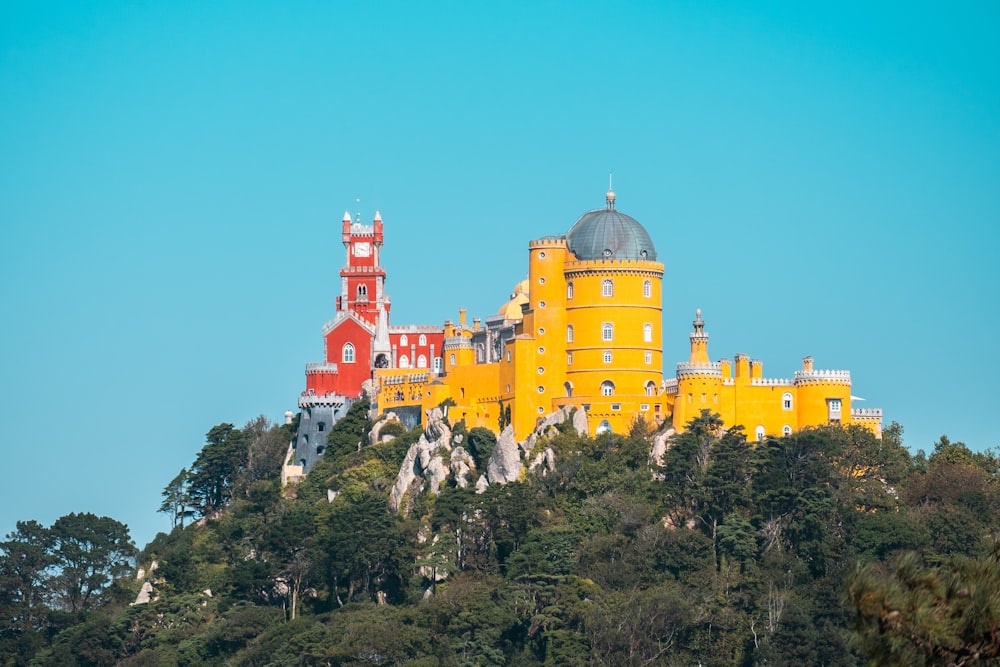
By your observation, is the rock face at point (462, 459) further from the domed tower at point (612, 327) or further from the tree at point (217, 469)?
the tree at point (217, 469)

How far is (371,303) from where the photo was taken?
10800cm

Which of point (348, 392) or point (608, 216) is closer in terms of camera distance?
point (608, 216)

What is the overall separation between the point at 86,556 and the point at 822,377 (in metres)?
39.2

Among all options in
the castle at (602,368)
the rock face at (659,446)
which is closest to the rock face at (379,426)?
the castle at (602,368)

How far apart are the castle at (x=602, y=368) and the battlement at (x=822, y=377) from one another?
0.14ft

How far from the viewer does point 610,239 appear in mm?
89812

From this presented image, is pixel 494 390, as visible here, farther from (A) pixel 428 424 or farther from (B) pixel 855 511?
(B) pixel 855 511

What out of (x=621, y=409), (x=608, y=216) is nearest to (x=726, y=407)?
(x=621, y=409)

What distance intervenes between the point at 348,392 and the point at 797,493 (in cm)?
2967

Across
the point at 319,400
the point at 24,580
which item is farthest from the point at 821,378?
the point at 24,580

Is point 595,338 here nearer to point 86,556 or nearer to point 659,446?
point 659,446

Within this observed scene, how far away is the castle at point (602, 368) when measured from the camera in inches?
3420

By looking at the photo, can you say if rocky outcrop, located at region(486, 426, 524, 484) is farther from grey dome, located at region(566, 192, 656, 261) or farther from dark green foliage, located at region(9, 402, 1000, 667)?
grey dome, located at region(566, 192, 656, 261)

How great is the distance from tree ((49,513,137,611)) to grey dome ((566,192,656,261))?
96.6 ft
